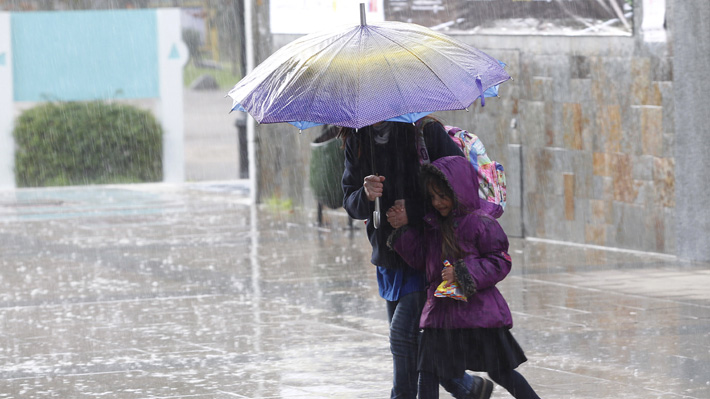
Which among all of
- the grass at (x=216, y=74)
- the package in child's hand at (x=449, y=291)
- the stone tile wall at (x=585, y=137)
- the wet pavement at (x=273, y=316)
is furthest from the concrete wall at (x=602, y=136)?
the grass at (x=216, y=74)

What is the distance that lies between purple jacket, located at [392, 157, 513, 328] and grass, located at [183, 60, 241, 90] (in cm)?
4332

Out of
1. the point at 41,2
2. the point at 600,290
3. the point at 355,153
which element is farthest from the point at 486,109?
the point at 41,2

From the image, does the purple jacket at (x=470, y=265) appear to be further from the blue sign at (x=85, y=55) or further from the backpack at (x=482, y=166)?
the blue sign at (x=85, y=55)

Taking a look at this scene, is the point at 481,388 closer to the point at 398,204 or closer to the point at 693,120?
the point at 398,204

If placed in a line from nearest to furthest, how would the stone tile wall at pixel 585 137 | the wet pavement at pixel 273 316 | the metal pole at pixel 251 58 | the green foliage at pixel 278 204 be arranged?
the wet pavement at pixel 273 316, the stone tile wall at pixel 585 137, the green foliage at pixel 278 204, the metal pole at pixel 251 58

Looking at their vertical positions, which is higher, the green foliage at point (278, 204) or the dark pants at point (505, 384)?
the dark pants at point (505, 384)

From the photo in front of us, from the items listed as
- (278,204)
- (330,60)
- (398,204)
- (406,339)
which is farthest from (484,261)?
(278,204)

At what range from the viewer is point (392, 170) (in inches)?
226

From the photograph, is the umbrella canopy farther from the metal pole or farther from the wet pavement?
the metal pole

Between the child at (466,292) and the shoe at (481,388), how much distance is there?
249 millimetres

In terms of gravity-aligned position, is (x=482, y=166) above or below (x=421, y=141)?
below

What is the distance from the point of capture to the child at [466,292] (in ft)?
17.9

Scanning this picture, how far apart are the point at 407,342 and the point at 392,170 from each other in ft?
2.41

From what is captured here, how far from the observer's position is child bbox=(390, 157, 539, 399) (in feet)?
17.9
